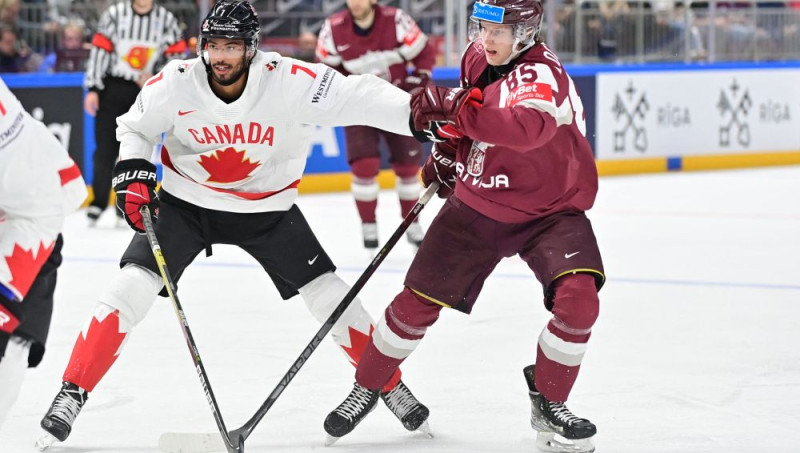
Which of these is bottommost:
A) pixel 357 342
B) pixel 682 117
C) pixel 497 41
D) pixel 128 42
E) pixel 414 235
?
pixel 682 117

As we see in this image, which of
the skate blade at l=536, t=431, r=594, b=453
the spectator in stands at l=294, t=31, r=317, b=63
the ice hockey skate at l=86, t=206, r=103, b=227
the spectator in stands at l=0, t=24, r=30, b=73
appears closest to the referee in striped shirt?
the ice hockey skate at l=86, t=206, r=103, b=227

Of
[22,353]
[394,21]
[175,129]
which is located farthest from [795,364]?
[394,21]

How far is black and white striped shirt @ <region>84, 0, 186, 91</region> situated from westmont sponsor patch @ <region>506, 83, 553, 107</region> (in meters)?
4.37

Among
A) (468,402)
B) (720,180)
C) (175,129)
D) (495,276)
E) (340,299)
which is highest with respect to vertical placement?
(175,129)

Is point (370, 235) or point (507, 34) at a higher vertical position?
point (507, 34)

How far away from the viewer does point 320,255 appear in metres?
3.31

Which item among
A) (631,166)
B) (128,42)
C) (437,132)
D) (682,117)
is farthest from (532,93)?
(682,117)

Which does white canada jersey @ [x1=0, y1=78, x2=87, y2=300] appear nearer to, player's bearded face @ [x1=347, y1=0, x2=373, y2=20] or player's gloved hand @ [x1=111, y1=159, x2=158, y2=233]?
player's gloved hand @ [x1=111, y1=159, x2=158, y2=233]

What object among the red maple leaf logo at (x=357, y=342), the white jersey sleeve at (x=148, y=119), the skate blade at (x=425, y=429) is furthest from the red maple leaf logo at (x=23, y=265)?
the skate blade at (x=425, y=429)

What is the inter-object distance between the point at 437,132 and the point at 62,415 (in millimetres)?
1095

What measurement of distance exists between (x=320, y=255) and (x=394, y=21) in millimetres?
3347

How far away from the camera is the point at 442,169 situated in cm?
333

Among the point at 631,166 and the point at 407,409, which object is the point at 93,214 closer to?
the point at 407,409

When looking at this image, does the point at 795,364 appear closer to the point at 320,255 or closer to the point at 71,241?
the point at 320,255
